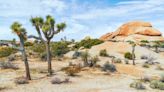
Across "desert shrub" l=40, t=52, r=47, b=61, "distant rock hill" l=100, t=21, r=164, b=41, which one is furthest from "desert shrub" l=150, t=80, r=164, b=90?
"distant rock hill" l=100, t=21, r=164, b=41

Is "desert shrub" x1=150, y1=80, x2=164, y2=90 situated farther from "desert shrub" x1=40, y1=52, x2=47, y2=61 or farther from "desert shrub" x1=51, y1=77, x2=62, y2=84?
"desert shrub" x1=40, y1=52, x2=47, y2=61

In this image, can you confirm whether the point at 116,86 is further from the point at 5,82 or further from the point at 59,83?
the point at 5,82

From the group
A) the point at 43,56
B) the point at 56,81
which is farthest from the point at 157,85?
the point at 43,56

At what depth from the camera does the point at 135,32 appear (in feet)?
310

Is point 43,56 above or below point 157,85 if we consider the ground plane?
above

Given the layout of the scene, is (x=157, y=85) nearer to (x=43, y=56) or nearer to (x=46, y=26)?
(x=46, y=26)

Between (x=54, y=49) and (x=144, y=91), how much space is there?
22.4 m

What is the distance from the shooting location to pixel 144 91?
66.2ft

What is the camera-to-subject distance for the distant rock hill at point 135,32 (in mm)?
91262

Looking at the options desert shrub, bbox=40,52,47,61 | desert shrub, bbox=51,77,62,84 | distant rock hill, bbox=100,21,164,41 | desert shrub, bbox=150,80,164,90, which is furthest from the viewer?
distant rock hill, bbox=100,21,164,41

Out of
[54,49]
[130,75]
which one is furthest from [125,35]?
[130,75]

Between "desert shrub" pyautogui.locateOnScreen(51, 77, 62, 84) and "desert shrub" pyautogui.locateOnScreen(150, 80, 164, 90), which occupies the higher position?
"desert shrub" pyautogui.locateOnScreen(51, 77, 62, 84)

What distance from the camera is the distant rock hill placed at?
9126 centimetres

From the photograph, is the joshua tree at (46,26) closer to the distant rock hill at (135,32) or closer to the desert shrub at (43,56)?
the desert shrub at (43,56)
